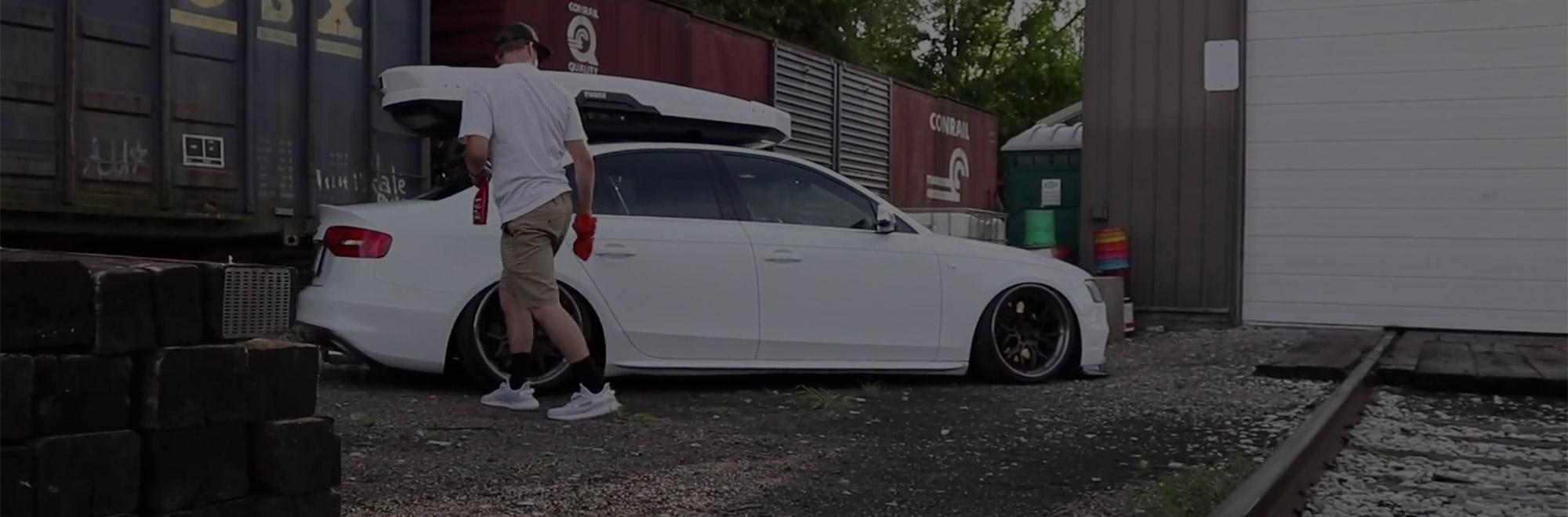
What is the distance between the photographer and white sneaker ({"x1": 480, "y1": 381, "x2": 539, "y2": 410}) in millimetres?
5590

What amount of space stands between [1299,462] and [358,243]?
3736 mm

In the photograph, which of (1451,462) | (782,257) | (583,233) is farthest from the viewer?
(782,257)

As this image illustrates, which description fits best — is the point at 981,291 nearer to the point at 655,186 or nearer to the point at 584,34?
the point at 655,186

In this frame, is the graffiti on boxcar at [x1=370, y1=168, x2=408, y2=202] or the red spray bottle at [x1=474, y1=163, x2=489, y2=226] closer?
the red spray bottle at [x1=474, y1=163, x2=489, y2=226]

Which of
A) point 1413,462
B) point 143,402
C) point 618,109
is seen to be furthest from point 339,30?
point 1413,462

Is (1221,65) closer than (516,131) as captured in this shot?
No

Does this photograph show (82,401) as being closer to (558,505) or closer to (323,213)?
(558,505)

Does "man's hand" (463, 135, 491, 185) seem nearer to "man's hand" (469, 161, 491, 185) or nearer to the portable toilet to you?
"man's hand" (469, 161, 491, 185)

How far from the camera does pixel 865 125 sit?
614 inches

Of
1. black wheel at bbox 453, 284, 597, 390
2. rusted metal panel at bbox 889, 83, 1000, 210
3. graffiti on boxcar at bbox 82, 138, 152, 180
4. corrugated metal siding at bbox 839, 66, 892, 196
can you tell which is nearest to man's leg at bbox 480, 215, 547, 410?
black wheel at bbox 453, 284, 597, 390

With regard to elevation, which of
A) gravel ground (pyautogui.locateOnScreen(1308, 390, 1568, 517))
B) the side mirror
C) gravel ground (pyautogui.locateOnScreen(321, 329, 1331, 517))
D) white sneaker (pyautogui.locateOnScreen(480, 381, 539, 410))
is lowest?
gravel ground (pyautogui.locateOnScreen(1308, 390, 1568, 517))

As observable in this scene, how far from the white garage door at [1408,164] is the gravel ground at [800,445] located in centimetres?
405

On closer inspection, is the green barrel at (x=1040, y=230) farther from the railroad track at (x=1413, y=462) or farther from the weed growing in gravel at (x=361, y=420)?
the weed growing in gravel at (x=361, y=420)

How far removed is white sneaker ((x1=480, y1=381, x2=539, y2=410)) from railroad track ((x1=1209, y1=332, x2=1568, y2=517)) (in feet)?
9.11
